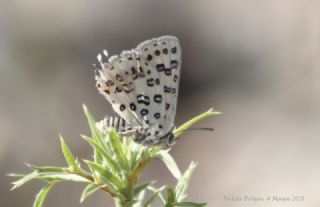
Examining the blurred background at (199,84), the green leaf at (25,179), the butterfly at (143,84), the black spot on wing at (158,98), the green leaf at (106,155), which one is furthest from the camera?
the blurred background at (199,84)

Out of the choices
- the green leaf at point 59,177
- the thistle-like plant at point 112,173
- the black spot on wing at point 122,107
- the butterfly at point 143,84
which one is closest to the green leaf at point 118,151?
the thistle-like plant at point 112,173

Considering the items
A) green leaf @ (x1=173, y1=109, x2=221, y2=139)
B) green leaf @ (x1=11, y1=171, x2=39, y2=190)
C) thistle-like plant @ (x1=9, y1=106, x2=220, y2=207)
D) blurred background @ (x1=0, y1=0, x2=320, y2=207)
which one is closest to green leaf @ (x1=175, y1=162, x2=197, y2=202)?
thistle-like plant @ (x1=9, y1=106, x2=220, y2=207)

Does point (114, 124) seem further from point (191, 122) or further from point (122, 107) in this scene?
point (191, 122)

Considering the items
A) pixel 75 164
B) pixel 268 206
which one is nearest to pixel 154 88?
pixel 75 164

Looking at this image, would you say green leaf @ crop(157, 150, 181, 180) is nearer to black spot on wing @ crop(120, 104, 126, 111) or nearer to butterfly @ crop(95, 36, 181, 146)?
butterfly @ crop(95, 36, 181, 146)

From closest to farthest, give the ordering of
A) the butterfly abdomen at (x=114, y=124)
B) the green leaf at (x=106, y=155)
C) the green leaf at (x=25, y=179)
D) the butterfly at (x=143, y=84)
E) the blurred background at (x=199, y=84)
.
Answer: the green leaf at (x=25, y=179), the green leaf at (x=106, y=155), the butterfly abdomen at (x=114, y=124), the butterfly at (x=143, y=84), the blurred background at (x=199, y=84)

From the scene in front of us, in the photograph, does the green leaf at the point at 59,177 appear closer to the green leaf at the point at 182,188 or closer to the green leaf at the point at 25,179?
the green leaf at the point at 25,179

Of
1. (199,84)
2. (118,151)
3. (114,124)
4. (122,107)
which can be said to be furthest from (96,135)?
(199,84)
